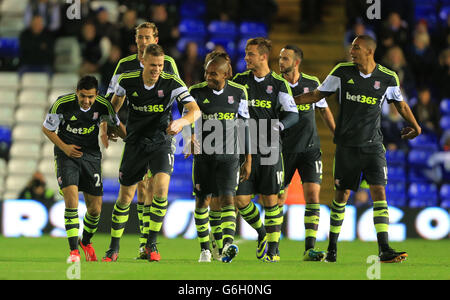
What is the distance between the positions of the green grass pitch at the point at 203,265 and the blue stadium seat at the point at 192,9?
698 cm

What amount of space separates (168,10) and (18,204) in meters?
5.53

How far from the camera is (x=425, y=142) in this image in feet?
56.9

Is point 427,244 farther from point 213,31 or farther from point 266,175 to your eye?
point 213,31

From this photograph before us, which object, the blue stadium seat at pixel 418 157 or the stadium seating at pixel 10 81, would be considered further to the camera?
the stadium seating at pixel 10 81

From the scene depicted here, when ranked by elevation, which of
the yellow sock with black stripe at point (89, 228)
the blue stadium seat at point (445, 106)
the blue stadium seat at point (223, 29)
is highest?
the blue stadium seat at point (223, 29)

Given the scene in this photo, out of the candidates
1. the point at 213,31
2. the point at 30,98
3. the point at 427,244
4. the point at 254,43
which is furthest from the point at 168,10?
the point at 254,43

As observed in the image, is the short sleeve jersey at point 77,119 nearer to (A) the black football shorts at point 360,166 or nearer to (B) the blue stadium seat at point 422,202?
(A) the black football shorts at point 360,166

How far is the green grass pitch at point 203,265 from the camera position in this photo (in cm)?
831

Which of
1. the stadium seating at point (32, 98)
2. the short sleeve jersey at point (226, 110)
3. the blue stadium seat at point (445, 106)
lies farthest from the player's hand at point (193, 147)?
the blue stadium seat at point (445, 106)

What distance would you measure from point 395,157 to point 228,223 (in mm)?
7617

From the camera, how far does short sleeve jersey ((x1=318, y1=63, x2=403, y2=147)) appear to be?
9852mm

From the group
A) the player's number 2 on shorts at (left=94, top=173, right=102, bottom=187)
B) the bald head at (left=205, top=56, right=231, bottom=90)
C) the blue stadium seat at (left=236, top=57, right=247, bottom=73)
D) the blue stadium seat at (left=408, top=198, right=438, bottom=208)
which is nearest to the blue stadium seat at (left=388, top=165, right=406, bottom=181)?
the blue stadium seat at (left=408, top=198, right=438, bottom=208)

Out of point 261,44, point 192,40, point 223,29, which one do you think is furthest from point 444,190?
point 261,44

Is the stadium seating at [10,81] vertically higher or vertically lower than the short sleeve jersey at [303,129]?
higher
